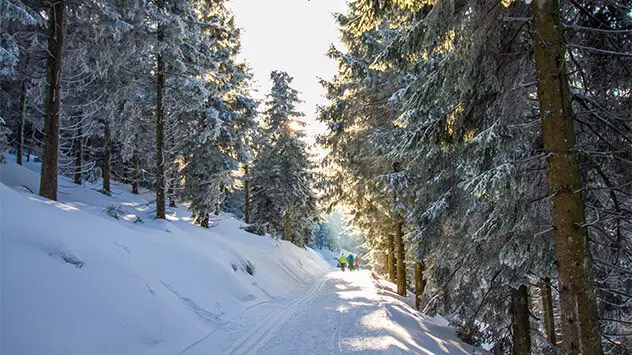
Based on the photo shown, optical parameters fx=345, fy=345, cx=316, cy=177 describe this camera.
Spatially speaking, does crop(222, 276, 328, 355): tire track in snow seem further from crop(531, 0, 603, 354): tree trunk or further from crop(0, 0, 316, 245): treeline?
crop(0, 0, 316, 245): treeline

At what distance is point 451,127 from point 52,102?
11237mm

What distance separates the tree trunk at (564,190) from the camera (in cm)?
404

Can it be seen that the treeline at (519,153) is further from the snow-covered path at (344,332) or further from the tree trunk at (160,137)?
the tree trunk at (160,137)

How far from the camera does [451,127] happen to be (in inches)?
232

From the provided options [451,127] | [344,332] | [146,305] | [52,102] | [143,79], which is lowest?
[344,332]

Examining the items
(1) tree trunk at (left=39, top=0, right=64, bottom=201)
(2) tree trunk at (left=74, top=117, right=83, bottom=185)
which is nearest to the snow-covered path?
(1) tree trunk at (left=39, top=0, right=64, bottom=201)

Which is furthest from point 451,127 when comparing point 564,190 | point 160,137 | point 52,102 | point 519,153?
point 160,137

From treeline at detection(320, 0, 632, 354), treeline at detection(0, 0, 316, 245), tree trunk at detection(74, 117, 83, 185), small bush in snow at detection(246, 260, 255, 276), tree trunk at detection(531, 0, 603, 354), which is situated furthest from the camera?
tree trunk at detection(74, 117, 83, 185)

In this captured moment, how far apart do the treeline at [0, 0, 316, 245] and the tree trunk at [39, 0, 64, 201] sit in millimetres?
30

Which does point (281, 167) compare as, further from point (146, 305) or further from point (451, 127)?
point (451, 127)

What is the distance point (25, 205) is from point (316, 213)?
25.4m

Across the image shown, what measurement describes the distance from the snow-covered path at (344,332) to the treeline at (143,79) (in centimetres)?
768

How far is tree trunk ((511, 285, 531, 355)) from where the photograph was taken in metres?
7.86

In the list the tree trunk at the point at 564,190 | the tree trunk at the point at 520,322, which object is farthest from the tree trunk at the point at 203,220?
the tree trunk at the point at 564,190
